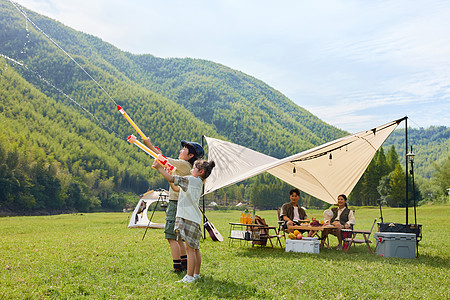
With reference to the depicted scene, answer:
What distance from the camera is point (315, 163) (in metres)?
11.1

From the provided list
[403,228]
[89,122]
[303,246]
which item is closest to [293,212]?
[303,246]

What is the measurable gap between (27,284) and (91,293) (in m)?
0.91

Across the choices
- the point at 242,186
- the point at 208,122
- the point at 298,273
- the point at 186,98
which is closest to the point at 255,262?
the point at 298,273

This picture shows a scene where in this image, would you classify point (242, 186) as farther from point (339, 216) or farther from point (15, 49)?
point (339, 216)

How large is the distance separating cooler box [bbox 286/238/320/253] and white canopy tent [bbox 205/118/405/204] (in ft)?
5.74

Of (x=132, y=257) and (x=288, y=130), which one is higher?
(x=288, y=130)

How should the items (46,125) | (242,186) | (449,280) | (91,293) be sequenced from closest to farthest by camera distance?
(91,293) < (449,280) < (46,125) < (242,186)

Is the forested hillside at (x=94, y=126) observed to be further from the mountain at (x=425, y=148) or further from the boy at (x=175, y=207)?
the mountain at (x=425, y=148)

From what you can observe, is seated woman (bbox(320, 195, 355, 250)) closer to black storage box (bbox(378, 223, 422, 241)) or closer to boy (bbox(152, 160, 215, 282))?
black storage box (bbox(378, 223, 422, 241))

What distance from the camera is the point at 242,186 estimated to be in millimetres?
84750

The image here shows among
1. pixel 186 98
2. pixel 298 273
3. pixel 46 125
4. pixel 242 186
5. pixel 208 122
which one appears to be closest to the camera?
pixel 298 273

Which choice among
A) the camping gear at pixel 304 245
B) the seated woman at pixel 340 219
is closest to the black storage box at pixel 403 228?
the seated woman at pixel 340 219

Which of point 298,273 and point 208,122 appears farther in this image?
point 208,122

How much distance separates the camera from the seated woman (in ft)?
30.4
